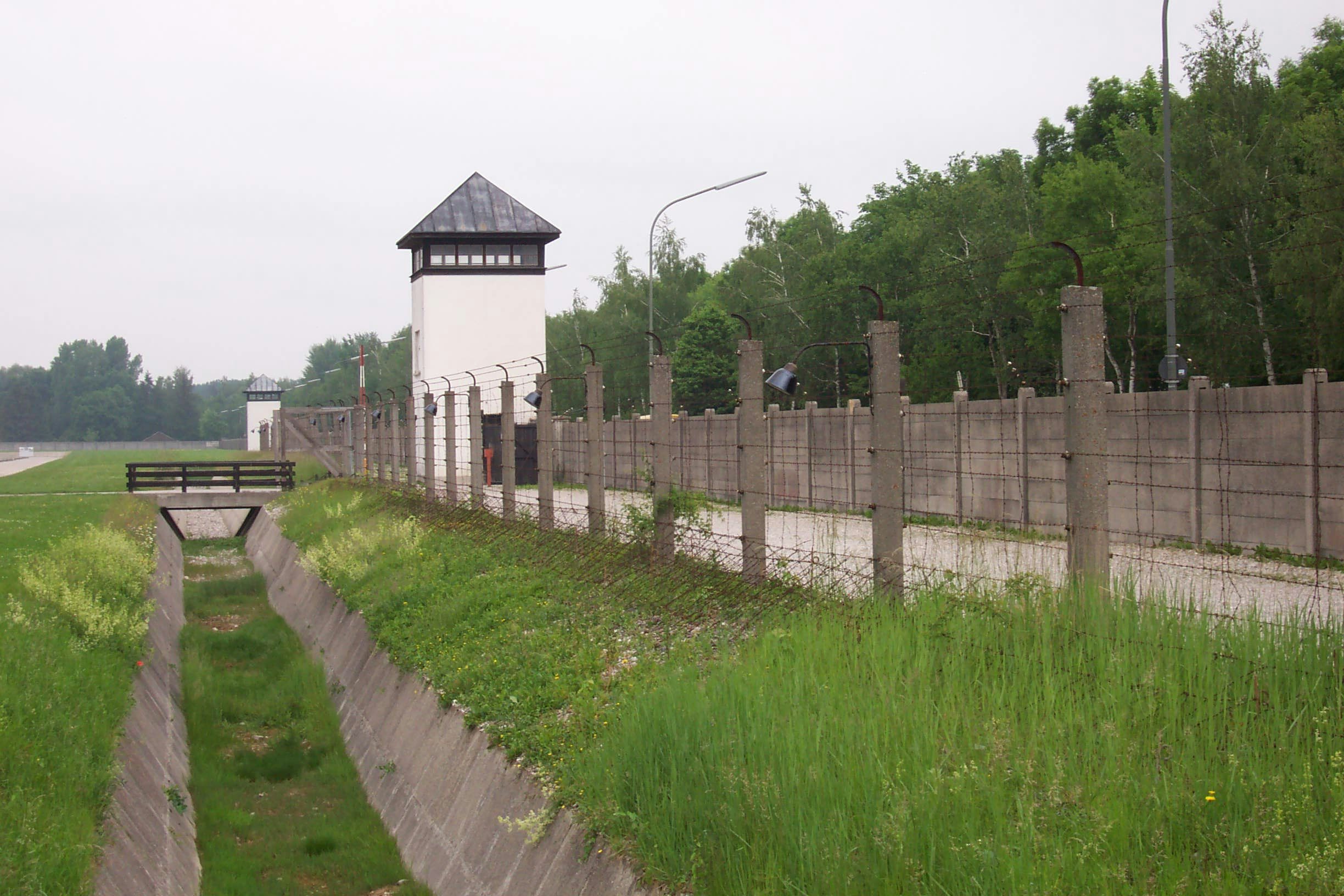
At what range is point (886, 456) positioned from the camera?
864 cm

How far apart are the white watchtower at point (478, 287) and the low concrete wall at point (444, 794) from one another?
33145 millimetres

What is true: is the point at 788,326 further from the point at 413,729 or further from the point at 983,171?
the point at 413,729

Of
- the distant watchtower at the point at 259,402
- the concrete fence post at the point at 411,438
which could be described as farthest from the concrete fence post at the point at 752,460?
the distant watchtower at the point at 259,402

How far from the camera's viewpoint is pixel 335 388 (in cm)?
18112

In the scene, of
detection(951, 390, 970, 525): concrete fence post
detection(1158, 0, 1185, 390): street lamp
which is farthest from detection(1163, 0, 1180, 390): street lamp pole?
detection(951, 390, 970, 525): concrete fence post

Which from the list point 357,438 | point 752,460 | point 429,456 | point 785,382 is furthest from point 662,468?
point 357,438

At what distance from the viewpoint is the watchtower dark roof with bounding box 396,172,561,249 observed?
49.2 m

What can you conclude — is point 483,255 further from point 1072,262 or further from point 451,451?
point 451,451

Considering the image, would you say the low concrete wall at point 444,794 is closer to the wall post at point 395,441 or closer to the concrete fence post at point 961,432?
the concrete fence post at point 961,432

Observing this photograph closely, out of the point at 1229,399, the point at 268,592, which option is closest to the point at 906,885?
the point at 1229,399

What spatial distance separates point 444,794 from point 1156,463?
11.6 metres

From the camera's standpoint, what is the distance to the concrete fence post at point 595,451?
13.9 meters

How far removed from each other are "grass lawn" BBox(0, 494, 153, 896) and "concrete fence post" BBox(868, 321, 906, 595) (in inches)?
206

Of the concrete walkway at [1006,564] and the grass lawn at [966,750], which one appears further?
the concrete walkway at [1006,564]
